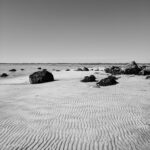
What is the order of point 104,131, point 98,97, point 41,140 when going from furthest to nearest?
1. point 98,97
2. point 104,131
3. point 41,140

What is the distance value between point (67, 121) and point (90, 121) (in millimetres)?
985

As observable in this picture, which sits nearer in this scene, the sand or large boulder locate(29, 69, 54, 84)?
the sand

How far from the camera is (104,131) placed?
6371 mm

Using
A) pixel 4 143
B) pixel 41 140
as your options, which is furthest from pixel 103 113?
pixel 4 143

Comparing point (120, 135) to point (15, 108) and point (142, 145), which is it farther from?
point (15, 108)

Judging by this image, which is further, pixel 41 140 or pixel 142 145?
pixel 41 140

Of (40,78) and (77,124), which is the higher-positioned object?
(40,78)

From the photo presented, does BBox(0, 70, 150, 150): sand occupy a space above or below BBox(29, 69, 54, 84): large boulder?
below

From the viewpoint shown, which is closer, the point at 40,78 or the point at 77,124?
the point at 77,124

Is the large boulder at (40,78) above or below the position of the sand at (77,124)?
above

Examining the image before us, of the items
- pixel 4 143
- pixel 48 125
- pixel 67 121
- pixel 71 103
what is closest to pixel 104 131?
pixel 67 121

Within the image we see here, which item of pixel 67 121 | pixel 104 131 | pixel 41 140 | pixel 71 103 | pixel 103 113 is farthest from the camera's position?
→ pixel 71 103

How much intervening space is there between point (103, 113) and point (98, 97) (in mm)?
3083

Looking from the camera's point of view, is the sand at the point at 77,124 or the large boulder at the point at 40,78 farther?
the large boulder at the point at 40,78
